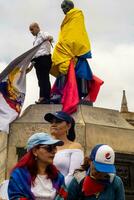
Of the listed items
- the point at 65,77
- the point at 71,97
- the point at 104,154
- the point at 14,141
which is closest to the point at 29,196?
the point at 104,154

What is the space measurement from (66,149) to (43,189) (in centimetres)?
101

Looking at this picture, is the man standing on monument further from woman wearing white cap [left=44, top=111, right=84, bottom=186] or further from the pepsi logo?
the pepsi logo

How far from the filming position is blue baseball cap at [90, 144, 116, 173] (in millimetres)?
3539

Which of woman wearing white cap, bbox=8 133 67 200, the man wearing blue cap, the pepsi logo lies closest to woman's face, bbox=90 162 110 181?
the man wearing blue cap

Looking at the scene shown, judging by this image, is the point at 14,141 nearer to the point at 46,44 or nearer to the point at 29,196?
the point at 46,44

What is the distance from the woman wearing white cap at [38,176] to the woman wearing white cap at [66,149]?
49 cm

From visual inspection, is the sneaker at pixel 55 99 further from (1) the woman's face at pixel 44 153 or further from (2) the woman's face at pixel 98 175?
(2) the woman's face at pixel 98 175

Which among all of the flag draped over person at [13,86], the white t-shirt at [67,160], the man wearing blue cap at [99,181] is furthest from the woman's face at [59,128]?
the flag draped over person at [13,86]

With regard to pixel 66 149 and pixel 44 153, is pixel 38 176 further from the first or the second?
pixel 66 149

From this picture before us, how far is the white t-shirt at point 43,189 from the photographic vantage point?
3630 mm

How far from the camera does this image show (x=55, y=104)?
7.45 metres

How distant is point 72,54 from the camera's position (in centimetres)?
793

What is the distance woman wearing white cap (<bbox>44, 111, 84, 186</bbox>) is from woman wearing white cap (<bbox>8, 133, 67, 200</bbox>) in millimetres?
493

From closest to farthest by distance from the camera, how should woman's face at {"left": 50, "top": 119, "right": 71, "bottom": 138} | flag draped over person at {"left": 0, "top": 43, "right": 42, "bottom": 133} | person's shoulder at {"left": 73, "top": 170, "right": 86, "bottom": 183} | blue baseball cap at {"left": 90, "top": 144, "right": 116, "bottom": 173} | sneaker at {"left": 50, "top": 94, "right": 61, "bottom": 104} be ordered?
blue baseball cap at {"left": 90, "top": 144, "right": 116, "bottom": 173} → person's shoulder at {"left": 73, "top": 170, "right": 86, "bottom": 183} → woman's face at {"left": 50, "top": 119, "right": 71, "bottom": 138} → flag draped over person at {"left": 0, "top": 43, "right": 42, "bottom": 133} → sneaker at {"left": 50, "top": 94, "right": 61, "bottom": 104}
